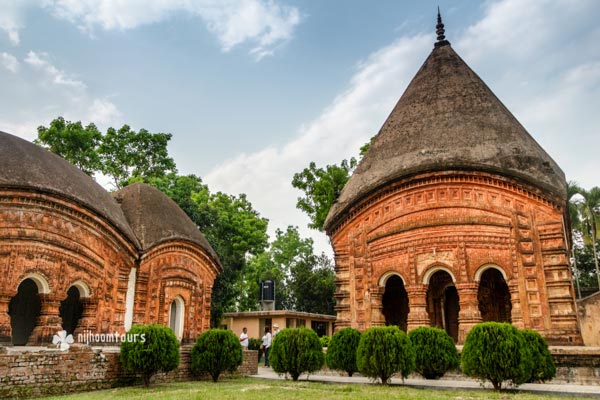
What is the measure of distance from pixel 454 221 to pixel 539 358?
452 centimetres

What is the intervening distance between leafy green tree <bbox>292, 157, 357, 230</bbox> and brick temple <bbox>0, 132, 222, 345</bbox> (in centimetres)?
796

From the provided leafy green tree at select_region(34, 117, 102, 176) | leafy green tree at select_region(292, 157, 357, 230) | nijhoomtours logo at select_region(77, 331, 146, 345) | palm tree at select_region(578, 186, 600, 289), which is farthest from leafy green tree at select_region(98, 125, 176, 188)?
palm tree at select_region(578, 186, 600, 289)

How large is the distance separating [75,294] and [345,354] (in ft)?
28.2

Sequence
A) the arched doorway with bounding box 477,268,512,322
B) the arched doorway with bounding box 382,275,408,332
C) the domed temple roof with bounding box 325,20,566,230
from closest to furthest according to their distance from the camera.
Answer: the domed temple roof with bounding box 325,20,566,230, the arched doorway with bounding box 477,268,512,322, the arched doorway with bounding box 382,275,408,332

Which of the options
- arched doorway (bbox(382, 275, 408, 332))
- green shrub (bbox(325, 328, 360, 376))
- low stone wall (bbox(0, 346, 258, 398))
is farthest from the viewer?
arched doorway (bbox(382, 275, 408, 332))

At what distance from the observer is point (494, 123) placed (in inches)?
562

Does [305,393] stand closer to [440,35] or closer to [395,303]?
[395,303]

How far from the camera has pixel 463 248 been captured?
42.5 feet

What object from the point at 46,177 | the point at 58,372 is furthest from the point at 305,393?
the point at 46,177

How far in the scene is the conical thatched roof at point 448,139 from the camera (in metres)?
13.1

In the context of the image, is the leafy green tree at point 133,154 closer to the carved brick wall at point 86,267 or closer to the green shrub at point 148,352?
the carved brick wall at point 86,267

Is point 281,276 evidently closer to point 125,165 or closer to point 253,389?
point 125,165

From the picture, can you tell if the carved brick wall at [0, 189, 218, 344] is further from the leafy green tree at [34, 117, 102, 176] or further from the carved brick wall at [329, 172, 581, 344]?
the leafy green tree at [34, 117, 102, 176]

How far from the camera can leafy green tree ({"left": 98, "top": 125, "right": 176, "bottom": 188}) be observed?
90.7ft
